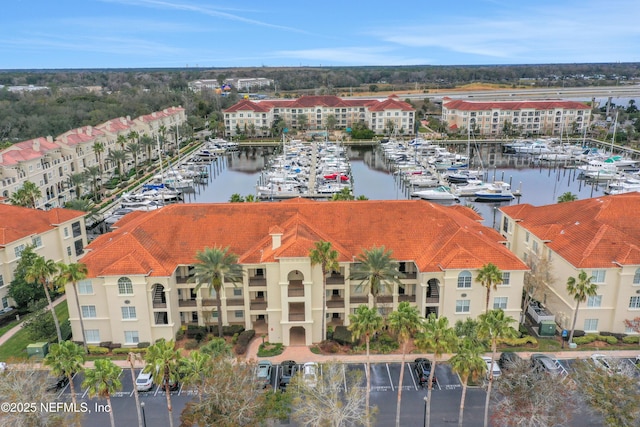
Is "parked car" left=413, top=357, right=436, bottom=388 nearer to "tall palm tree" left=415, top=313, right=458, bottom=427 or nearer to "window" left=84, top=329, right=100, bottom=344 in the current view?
"tall palm tree" left=415, top=313, right=458, bottom=427

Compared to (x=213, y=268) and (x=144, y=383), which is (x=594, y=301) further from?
(x=144, y=383)

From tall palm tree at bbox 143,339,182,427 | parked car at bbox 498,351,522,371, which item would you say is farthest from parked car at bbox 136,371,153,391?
parked car at bbox 498,351,522,371

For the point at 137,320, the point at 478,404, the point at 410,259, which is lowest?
the point at 478,404

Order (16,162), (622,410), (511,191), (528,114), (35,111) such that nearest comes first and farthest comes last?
(622,410) < (16,162) < (511,191) < (35,111) < (528,114)

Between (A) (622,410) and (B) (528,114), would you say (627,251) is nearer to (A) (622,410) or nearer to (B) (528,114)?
(A) (622,410)

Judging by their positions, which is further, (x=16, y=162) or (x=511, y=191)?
(x=511, y=191)

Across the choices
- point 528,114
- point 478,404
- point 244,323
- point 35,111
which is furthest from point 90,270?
point 528,114

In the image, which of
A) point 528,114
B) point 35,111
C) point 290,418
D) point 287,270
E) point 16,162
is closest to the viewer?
point 290,418
